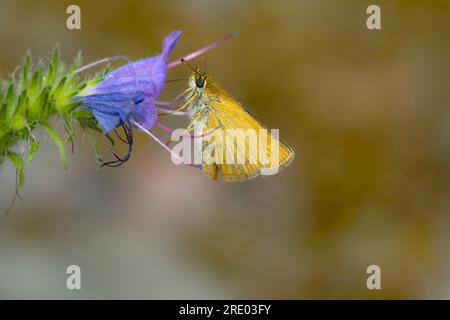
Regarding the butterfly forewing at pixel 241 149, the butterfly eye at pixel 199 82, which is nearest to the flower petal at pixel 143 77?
the butterfly eye at pixel 199 82

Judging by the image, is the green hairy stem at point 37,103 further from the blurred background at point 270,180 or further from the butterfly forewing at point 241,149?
the blurred background at point 270,180

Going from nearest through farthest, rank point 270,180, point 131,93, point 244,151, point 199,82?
point 131,93 < point 199,82 < point 244,151 < point 270,180

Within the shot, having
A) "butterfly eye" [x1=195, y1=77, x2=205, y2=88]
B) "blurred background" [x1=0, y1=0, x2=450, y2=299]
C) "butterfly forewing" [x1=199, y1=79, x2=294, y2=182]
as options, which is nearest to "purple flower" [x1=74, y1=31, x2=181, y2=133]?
"butterfly eye" [x1=195, y1=77, x2=205, y2=88]

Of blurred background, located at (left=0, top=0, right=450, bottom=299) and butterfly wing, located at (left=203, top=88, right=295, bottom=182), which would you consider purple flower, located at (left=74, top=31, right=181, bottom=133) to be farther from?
blurred background, located at (left=0, top=0, right=450, bottom=299)

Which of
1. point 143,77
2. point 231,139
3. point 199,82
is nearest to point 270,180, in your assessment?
point 231,139

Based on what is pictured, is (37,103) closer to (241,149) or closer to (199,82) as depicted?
(199,82)

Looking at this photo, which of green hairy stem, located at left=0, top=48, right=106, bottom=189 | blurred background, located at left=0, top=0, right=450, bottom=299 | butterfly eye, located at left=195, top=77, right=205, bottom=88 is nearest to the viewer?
green hairy stem, located at left=0, top=48, right=106, bottom=189
